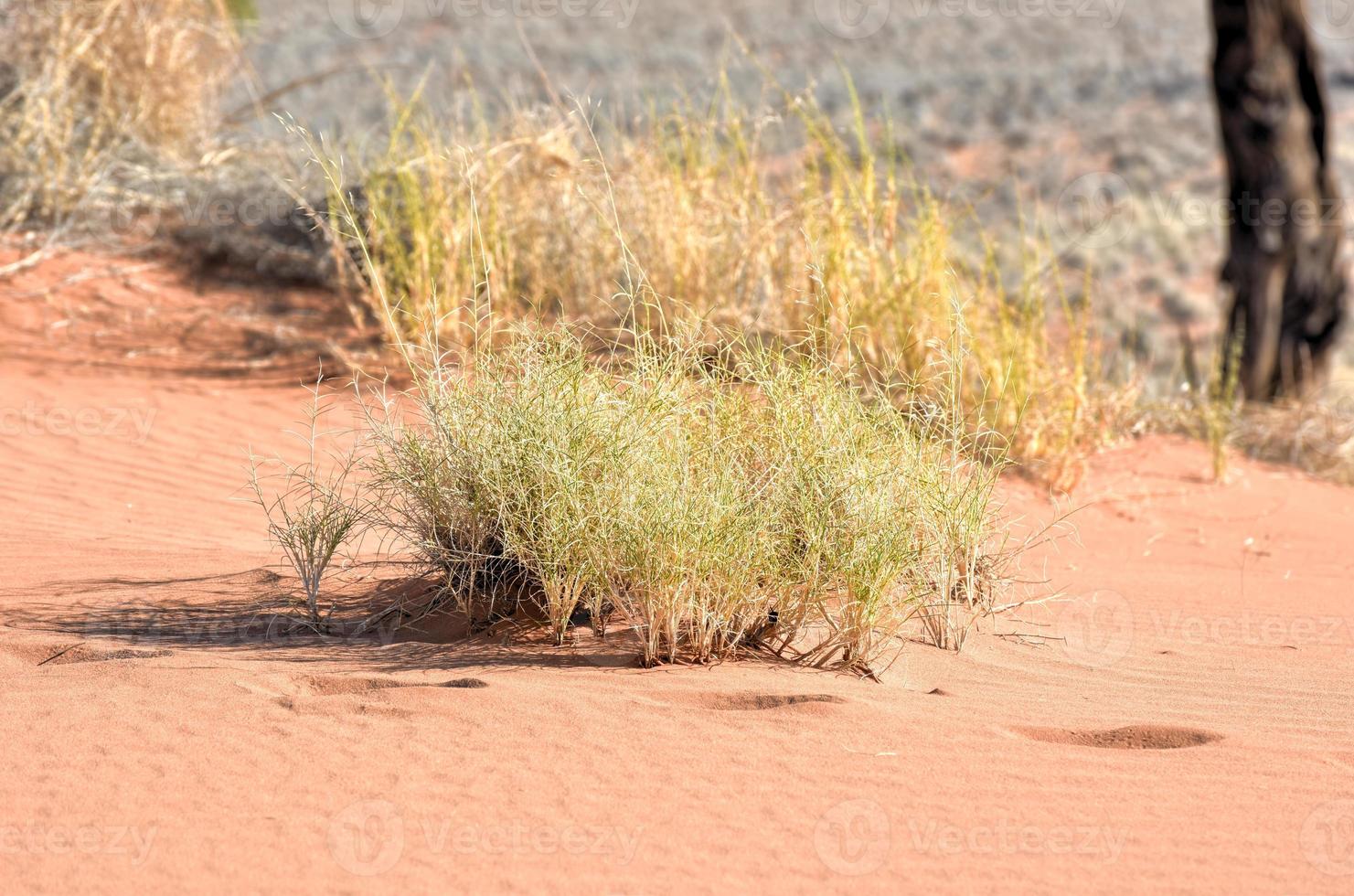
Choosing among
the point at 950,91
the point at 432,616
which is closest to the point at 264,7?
the point at 950,91

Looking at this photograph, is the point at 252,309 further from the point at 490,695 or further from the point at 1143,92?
the point at 1143,92

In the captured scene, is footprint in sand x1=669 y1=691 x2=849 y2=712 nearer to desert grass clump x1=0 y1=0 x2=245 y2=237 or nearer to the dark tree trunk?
the dark tree trunk

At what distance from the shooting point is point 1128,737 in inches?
129

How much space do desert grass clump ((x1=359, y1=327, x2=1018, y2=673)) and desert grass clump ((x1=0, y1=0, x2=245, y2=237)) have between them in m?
5.71

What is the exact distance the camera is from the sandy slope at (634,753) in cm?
261

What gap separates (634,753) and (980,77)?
22.4m

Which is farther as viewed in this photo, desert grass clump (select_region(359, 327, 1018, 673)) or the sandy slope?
desert grass clump (select_region(359, 327, 1018, 673))

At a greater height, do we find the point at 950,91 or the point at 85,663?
the point at 950,91

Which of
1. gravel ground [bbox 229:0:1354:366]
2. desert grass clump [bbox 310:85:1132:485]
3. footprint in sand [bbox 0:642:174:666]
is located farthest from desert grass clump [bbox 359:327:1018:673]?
gravel ground [bbox 229:0:1354:366]

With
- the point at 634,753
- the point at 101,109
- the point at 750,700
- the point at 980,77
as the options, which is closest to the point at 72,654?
the point at 634,753

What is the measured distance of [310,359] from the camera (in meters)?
7.70

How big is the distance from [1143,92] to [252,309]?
17419 millimetres

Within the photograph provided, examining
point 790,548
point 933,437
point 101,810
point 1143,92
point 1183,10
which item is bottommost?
point 101,810

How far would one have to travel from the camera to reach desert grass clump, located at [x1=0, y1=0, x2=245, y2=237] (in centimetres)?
873
